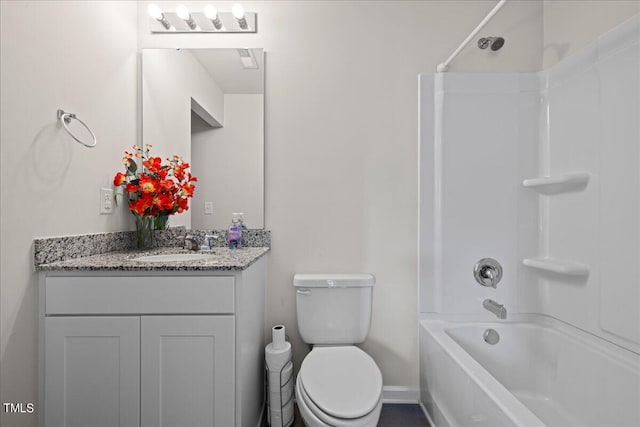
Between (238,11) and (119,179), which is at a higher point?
(238,11)

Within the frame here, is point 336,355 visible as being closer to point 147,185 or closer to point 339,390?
point 339,390

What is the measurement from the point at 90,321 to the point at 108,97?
108 cm

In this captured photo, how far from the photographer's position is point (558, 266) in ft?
5.08

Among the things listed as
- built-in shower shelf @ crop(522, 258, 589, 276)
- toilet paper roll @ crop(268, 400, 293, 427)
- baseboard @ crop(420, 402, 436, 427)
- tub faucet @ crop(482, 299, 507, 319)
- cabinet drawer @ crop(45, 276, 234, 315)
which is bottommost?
baseboard @ crop(420, 402, 436, 427)

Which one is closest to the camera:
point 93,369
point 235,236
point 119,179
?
point 93,369

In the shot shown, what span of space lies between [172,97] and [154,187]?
1.89 ft

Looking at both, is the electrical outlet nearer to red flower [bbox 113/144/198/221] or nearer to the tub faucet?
red flower [bbox 113/144/198/221]

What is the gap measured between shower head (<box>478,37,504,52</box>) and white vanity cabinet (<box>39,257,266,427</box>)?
1870mm

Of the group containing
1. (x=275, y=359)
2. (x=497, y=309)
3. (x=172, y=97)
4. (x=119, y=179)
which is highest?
(x=172, y=97)

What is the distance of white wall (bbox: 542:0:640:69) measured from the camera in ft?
4.56

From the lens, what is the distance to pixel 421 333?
171 centimetres

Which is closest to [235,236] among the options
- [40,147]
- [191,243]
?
[191,243]

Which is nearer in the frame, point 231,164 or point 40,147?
point 40,147

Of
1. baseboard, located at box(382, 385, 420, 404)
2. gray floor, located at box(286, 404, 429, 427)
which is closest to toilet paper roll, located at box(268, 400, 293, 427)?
gray floor, located at box(286, 404, 429, 427)
